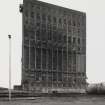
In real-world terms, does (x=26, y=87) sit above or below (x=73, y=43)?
below

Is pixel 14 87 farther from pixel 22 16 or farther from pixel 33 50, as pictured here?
pixel 22 16

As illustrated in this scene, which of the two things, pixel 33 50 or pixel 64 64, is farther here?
pixel 64 64

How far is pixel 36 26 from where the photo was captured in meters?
129

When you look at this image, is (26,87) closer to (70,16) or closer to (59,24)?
(59,24)

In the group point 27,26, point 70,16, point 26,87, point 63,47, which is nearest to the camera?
point 26,87

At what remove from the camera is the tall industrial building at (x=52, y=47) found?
403 ft

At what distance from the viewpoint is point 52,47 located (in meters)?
132

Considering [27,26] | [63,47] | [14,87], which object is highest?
[27,26]

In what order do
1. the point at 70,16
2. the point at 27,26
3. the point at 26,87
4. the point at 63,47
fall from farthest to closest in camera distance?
the point at 70,16 < the point at 63,47 < the point at 27,26 < the point at 26,87

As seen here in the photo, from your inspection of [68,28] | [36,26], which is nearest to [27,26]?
[36,26]

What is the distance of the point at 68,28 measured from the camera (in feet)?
471

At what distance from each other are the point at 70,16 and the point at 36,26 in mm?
27604

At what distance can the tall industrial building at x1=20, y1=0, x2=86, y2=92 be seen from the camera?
122938mm

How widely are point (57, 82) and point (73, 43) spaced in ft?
84.7
